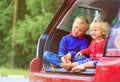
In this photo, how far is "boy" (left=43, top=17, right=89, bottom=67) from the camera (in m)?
4.32

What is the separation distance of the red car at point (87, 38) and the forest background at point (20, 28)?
1424 cm

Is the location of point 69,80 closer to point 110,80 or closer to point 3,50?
point 110,80

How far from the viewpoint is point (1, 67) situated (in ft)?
70.2

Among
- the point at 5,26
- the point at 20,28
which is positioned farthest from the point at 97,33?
the point at 5,26

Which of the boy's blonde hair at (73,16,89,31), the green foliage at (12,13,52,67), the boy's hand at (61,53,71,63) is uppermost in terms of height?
the boy's blonde hair at (73,16,89,31)

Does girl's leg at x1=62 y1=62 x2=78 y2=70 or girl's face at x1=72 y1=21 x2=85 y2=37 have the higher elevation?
girl's face at x1=72 y1=21 x2=85 y2=37

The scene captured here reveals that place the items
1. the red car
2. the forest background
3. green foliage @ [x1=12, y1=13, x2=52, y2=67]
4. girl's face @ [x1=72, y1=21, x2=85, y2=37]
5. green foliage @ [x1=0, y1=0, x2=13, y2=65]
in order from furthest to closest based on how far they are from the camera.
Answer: green foliage @ [x1=0, y1=0, x2=13, y2=65], the forest background, green foliage @ [x1=12, y1=13, x2=52, y2=67], girl's face @ [x1=72, y1=21, x2=85, y2=37], the red car

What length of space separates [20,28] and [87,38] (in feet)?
52.3

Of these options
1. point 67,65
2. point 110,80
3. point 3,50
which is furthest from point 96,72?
point 3,50

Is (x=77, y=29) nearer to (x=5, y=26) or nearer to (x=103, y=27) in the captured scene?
(x=103, y=27)

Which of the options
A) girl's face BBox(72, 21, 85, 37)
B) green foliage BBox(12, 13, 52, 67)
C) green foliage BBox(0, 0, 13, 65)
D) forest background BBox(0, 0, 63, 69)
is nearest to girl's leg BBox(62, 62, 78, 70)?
girl's face BBox(72, 21, 85, 37)

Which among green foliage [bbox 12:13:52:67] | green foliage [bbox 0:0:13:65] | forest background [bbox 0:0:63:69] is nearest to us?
green foliage [bbox 12:13:52:67]

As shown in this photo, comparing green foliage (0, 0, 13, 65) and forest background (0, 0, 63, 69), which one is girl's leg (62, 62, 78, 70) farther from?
green foliage (0, 0, 13, 65)

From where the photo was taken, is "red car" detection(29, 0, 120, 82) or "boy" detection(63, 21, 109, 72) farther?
"boy" detection(63, 21, 109, 72)
